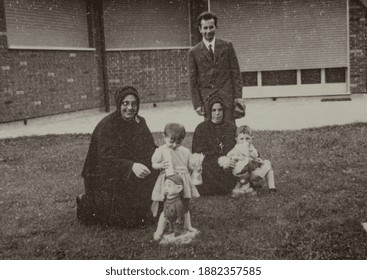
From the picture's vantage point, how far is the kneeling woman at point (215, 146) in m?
5.56

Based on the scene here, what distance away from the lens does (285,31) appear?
50.9 feet

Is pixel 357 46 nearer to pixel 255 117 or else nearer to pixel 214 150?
pixel 255 117

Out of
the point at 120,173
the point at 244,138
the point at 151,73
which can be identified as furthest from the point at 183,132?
the point at 151,73

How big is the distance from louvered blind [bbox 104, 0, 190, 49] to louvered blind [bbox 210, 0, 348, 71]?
106 cm

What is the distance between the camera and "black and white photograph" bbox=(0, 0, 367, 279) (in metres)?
4.23

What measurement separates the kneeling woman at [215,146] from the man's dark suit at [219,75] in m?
0.32

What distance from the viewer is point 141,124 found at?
4.74m

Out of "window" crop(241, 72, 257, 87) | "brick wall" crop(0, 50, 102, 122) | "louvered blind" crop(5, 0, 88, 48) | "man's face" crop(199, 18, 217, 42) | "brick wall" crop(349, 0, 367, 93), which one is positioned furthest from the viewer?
"window" crop(241, 72, 257, 87)

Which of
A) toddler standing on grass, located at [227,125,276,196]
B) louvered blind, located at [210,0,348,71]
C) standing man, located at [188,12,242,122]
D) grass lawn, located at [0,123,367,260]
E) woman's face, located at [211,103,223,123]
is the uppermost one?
louvered blind, located at [210,0,348,71]

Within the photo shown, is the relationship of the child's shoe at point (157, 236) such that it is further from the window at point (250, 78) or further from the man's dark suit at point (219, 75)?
the window at point (250, 78)

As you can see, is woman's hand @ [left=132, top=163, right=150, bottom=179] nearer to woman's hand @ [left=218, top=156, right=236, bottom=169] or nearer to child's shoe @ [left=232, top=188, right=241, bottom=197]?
woman's hand @ [left=218, top=156, right=236, bottom=169]

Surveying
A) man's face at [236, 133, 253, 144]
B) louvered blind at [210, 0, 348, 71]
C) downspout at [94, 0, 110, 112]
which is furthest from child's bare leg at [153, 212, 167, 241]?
louvered blind at [210, 0, 348, 71]

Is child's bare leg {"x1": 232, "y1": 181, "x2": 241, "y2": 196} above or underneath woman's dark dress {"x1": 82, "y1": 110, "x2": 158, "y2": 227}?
underneath

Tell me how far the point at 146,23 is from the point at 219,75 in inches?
375
